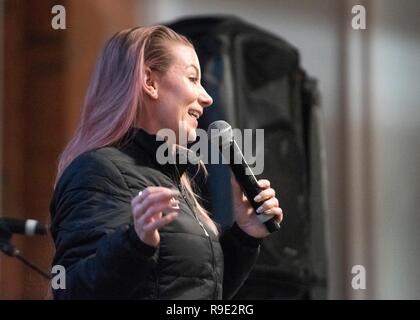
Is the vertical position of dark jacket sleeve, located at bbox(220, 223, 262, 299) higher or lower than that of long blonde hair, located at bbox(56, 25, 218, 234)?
lower

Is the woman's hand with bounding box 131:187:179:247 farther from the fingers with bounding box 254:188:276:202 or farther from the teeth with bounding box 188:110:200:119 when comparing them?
the teeth with bounding box 188:110:200:119

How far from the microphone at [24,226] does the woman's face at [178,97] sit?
330mm

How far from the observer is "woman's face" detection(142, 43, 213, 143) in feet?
6.50

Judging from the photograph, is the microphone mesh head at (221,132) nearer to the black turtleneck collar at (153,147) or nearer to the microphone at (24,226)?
the black turtleneck collar at (153,147)

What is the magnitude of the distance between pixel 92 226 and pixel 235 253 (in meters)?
0.26

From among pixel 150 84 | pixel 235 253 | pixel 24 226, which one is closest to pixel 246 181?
pixel 235 253

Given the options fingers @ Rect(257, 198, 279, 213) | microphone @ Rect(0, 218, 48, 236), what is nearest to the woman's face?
fingers @ Rect(257, 198, 279, 213)

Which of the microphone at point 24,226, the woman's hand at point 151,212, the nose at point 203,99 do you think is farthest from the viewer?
the microphone at point 24,226

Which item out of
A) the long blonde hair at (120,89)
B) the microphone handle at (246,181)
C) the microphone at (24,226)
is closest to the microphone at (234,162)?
the microphone handle at (246,181)

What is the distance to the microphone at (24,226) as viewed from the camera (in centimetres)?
213

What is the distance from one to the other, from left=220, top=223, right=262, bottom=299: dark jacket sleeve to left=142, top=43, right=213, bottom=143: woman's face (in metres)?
0.19

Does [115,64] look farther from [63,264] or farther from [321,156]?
[321,156]

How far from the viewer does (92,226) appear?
1.84 metres
